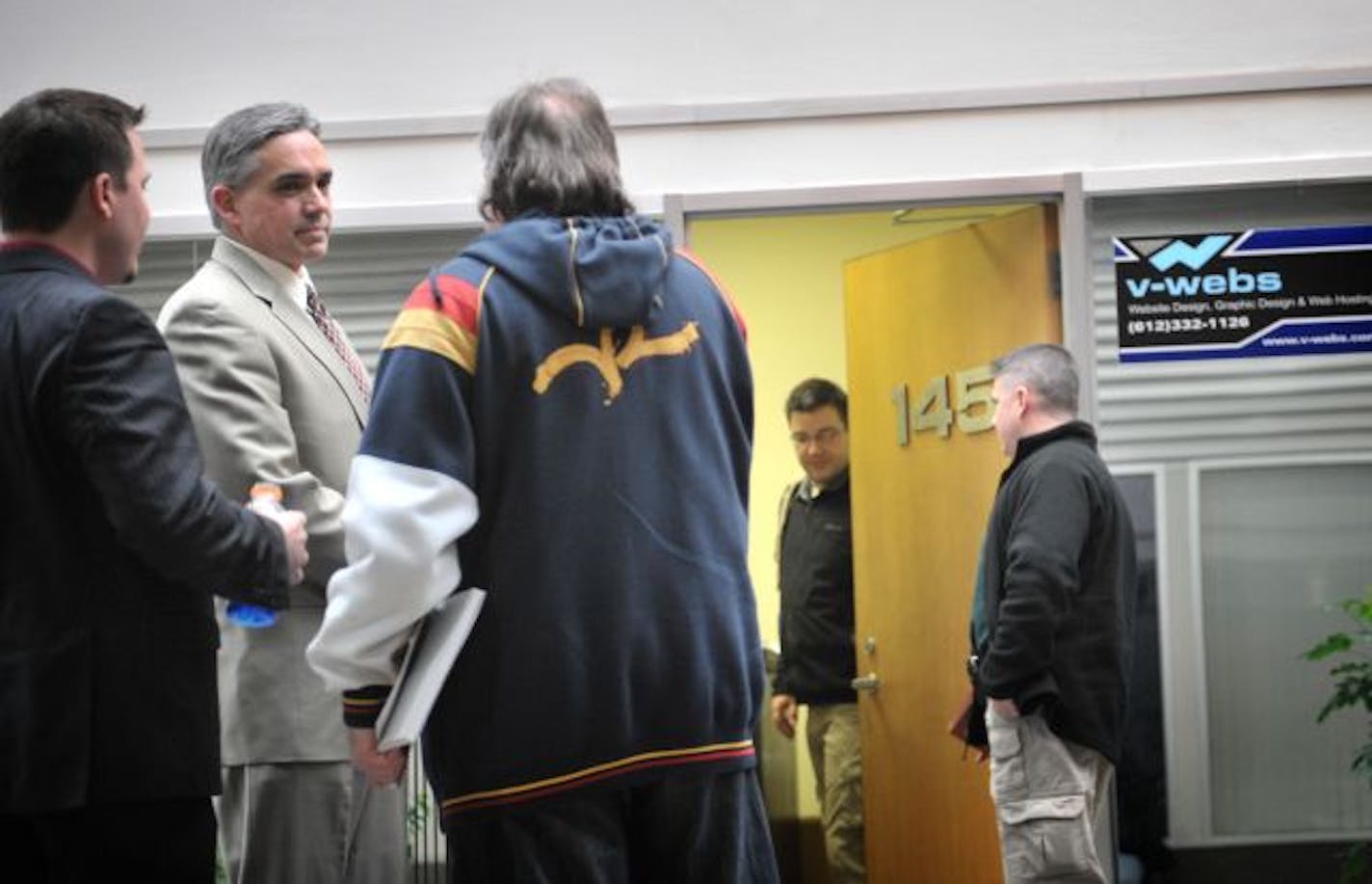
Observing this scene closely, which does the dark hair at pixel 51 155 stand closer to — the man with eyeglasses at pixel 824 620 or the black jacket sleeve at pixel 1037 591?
the black jacket sleeve at pixel 1037 591

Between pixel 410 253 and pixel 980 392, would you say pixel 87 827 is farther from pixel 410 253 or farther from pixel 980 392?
pixel 980 392

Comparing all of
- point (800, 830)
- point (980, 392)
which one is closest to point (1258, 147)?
point (980, 392)

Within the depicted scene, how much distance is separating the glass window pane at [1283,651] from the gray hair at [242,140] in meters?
3.68

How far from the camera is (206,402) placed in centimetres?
388

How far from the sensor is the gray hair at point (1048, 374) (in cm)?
632

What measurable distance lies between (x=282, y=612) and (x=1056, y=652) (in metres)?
2.76

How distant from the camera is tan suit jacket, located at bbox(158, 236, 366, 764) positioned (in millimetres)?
3850

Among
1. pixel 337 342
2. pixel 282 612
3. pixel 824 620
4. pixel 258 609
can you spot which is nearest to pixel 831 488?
pixel 824 620

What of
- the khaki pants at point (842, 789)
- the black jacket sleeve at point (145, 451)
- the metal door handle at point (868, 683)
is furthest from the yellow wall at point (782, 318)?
the black jacket sleeve at point (145, 451)

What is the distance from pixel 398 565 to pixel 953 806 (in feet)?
15.4

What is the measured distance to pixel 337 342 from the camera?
4230mm

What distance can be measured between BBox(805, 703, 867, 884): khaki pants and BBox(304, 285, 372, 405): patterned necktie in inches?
162

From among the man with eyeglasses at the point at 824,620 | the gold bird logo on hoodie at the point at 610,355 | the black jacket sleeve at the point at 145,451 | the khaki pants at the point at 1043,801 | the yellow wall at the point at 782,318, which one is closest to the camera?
the black jacket sleeve at the point at 145,451

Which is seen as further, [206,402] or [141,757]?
[206,402]
